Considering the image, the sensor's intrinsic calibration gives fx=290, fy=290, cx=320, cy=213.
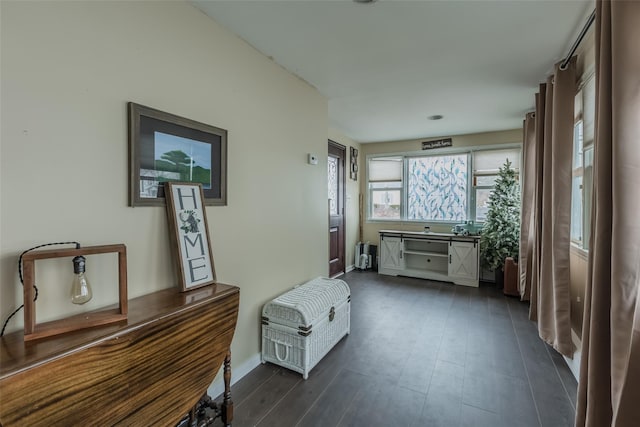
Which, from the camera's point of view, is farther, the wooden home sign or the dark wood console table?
the wooden home sign

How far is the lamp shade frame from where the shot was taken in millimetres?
1049

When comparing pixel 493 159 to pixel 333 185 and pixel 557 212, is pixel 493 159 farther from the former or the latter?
pixel 557 212

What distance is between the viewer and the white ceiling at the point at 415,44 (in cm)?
184

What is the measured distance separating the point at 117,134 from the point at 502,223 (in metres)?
4.76

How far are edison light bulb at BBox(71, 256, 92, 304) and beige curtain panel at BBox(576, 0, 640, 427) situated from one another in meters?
2.20

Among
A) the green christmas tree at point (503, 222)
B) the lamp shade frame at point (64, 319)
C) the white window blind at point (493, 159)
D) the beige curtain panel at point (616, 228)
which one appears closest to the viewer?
the lamp shade frame at point (64, 319)

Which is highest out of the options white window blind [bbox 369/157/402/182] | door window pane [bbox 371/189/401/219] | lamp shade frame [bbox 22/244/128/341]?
white window blind [bbox 369/157/402/182]

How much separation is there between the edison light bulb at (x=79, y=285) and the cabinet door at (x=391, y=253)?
14.9 feet

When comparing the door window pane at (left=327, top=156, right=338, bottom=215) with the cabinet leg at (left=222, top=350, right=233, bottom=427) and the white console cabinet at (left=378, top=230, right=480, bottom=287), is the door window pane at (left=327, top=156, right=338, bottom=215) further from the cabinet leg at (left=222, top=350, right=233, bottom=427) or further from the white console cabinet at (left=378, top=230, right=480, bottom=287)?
the cabinet leg at (left=222, top=350, right=233, bottom=427)

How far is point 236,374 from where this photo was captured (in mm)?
2141

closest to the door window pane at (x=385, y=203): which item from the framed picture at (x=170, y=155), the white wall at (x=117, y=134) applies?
the white wall at (x=117, y=134)

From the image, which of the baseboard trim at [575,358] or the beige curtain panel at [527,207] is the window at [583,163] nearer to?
the baseboard trim at [575,358]

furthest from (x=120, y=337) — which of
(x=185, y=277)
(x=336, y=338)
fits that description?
(x=336, y=338)

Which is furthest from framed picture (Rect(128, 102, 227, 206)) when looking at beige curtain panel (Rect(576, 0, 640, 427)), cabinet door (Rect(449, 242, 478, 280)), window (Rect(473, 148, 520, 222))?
window (Rect(473, 148, 520, 222))
